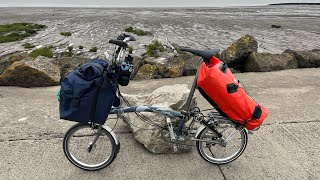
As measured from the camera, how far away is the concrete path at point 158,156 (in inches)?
155

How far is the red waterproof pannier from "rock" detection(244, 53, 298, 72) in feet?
18.5

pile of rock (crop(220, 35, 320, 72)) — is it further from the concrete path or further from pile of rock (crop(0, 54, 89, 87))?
pile of rock (crop(0, 54, 89, 87))

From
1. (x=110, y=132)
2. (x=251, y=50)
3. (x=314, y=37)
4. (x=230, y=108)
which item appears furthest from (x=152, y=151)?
(x=314, y=37)

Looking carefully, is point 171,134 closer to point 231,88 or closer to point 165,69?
point 231,88

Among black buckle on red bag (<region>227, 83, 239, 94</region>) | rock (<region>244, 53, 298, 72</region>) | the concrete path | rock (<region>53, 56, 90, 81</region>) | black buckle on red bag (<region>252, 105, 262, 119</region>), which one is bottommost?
the concrete path

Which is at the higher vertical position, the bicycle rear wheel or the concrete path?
the bicycle rear wheel

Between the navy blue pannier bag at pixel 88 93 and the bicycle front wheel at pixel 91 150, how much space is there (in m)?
0.37

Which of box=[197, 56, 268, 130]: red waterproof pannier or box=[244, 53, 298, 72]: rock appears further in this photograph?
box=[244, 53, 298, 72]: rock

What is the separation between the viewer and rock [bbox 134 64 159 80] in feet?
27.8

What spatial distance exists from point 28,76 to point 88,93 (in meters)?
4.77

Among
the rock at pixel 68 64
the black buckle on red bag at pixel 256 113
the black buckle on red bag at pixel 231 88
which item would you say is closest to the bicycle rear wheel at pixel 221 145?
the black buckle on red bag at pixel 256 113

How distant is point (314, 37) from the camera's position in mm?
25266

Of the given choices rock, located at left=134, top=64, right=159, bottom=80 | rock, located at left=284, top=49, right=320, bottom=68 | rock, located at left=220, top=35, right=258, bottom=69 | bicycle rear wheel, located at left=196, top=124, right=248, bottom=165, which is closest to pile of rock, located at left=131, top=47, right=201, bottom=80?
rock, located at left=134, top=64, right=159, bottom=80

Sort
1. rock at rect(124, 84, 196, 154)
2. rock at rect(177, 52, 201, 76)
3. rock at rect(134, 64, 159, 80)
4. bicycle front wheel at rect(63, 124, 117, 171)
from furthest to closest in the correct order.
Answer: rock at rect(177, 52, 201, 76) < rock at rect(134, 64, 159, 80) < rock at rect(124, 84, 196, 154) < bicycle front wheel at rect(63, 124, 117, 171)
